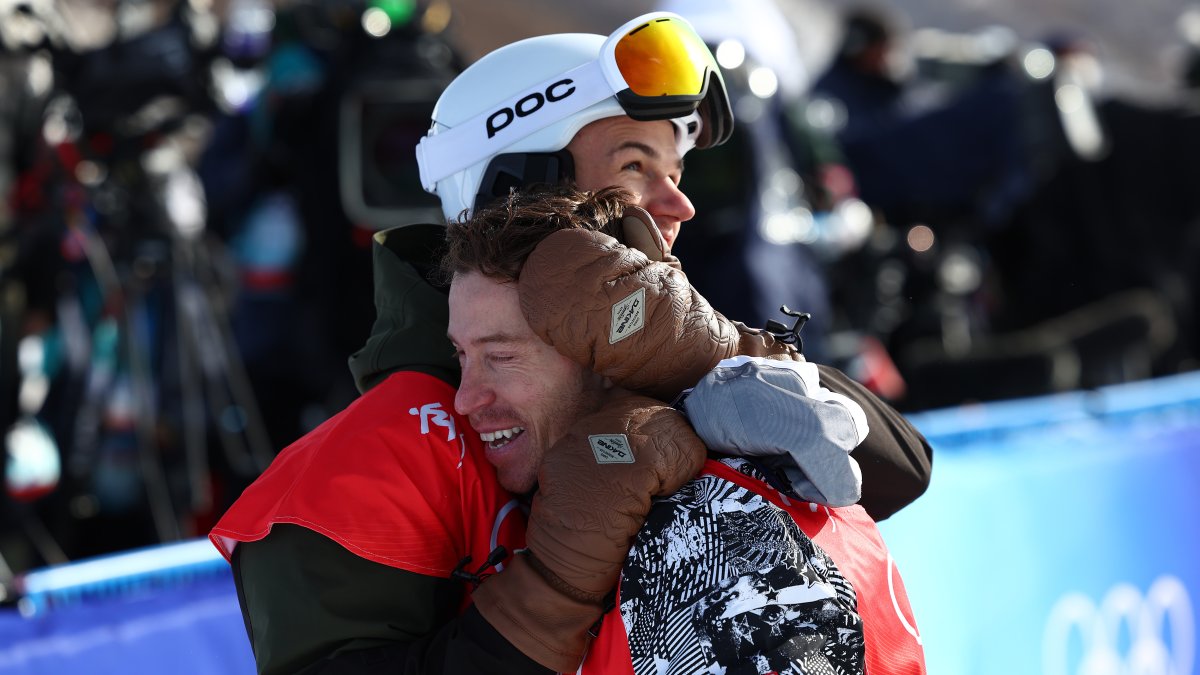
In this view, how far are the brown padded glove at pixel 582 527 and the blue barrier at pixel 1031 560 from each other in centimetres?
130

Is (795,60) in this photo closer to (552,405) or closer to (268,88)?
(268,88)

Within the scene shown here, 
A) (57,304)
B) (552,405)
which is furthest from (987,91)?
(552,405)

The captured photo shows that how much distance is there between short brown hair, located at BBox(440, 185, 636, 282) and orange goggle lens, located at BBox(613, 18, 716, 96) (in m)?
0.34

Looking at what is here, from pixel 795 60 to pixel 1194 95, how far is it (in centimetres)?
377

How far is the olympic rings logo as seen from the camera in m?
4.49

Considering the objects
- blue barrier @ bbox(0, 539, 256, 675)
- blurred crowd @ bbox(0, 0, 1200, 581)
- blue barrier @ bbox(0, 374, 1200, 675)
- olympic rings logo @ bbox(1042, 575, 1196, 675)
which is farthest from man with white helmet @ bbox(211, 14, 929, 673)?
blurred crowd @ bbox(0, 0, 1200, 581)

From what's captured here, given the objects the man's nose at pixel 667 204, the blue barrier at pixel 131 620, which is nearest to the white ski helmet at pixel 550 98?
the man's nose at pixel 667 204

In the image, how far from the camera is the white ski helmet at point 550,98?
8.55 feet

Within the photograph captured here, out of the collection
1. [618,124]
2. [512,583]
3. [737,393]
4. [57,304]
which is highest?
[618,124]

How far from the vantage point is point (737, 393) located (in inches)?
80.7

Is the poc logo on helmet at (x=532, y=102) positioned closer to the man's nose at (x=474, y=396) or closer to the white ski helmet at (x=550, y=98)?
the white ski helmet at (x=550, y=98)

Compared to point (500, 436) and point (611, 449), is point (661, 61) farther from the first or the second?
point (611, 449)

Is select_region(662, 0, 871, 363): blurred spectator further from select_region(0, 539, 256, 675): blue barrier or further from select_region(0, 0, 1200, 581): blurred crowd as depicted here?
select_region(0, 539, 256, 675): blue barrier

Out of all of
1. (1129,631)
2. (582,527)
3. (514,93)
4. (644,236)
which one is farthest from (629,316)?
(1129,631)
